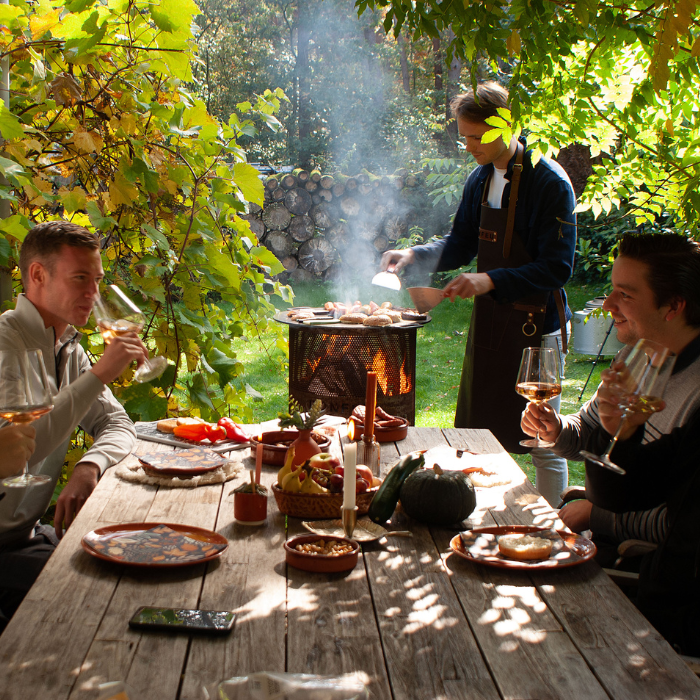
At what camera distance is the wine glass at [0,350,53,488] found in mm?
1706

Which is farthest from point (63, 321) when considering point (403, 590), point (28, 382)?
point (403, 590)

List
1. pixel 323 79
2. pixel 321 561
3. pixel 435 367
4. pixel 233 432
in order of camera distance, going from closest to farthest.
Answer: pixel 321 561 → pixel 233 432 → pixel 435 367 → pixel 323 79

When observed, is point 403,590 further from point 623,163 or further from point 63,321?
point 623,163

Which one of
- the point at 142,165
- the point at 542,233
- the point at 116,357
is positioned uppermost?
the point at 142,165

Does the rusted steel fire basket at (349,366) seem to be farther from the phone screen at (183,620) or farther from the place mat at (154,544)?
the phone screen at (183,620)

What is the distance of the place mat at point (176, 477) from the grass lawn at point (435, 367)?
2.32 m

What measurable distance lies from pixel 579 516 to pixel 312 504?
0.98 metres

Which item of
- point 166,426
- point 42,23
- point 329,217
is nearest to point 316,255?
point 329,217

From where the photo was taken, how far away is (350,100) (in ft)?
47.6

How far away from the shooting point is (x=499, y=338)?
3.78 meters

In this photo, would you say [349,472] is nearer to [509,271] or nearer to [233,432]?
[233,432]

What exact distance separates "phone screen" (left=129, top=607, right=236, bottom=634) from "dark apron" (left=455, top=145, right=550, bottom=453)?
260cm

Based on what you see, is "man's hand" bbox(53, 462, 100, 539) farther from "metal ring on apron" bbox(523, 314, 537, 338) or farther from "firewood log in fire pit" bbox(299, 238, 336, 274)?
"firewood log in fire pit" bbox(299, 238, 336, 274)

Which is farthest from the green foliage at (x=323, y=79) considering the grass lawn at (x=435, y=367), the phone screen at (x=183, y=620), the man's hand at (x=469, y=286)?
the phone screen at (x=183, y=620)
